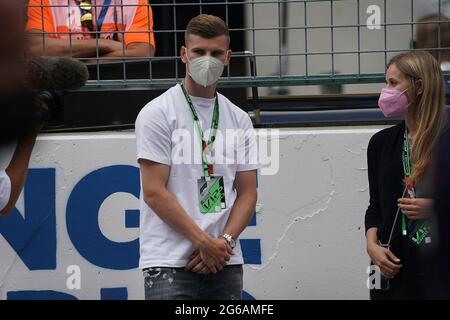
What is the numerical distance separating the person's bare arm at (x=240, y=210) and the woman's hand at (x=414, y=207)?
26.8 inches

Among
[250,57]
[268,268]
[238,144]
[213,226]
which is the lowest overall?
[268,268]

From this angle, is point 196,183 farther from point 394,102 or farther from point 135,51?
point 135,51

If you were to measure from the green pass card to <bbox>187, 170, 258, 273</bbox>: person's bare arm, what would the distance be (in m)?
0.08

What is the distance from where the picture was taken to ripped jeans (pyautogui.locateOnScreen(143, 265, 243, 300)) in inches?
145

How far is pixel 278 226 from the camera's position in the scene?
202 inches

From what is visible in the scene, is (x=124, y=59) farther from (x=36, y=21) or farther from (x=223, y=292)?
(x=223, y=292)

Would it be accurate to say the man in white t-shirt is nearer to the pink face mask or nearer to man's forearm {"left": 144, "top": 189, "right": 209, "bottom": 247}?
man's forearm {"left": 144, "top": 189, "right": 209, "bottom": 247}

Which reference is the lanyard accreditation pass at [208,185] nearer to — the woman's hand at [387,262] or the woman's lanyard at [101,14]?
the woman's hand at [387,262]

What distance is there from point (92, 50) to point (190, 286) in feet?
6.71

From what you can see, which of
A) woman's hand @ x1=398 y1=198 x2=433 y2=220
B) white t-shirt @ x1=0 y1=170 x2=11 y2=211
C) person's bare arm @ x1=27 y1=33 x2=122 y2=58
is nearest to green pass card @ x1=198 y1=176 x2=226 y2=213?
woman's hand @ x1=398 y1=198 x2=433 y2=220

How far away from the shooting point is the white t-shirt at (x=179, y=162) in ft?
12.2

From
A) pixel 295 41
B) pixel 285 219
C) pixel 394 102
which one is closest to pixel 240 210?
pixel 394 102

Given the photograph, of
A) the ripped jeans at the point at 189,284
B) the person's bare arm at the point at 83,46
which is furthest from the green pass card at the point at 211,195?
the person's bare arm at the point at 83,46
